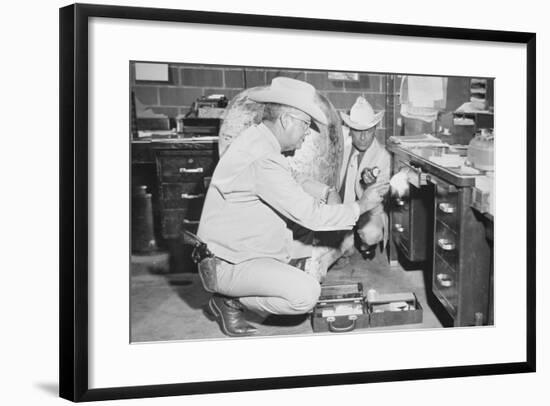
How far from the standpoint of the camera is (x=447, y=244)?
348 centimetres

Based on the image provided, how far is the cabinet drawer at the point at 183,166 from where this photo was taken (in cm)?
316

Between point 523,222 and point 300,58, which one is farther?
point 523,222

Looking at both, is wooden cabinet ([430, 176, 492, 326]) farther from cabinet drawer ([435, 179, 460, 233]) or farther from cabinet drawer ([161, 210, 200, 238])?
cabinet drawer ([161, 210, 200, 238])

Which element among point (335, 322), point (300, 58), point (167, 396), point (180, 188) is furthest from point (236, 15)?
point (167, 396)

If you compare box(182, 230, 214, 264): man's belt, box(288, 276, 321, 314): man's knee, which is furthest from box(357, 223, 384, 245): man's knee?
box(182, 230, 214, 264): man's belt

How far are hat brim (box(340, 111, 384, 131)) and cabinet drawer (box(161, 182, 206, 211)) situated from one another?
0.65 metres

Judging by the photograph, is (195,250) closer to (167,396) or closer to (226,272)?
(226,272)

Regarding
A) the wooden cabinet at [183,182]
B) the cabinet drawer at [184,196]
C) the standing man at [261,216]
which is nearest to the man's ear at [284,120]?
the standing man at [261,216]

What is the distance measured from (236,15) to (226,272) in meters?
1.01

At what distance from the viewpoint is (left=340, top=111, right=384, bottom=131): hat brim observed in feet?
10.8

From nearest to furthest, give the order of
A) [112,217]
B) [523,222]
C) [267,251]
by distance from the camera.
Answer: [112,217], [267,251], [523,222]

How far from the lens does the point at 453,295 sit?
3.45 meters

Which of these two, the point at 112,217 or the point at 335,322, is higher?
the point at 112,217

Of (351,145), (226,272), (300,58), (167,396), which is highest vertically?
(300,58)
